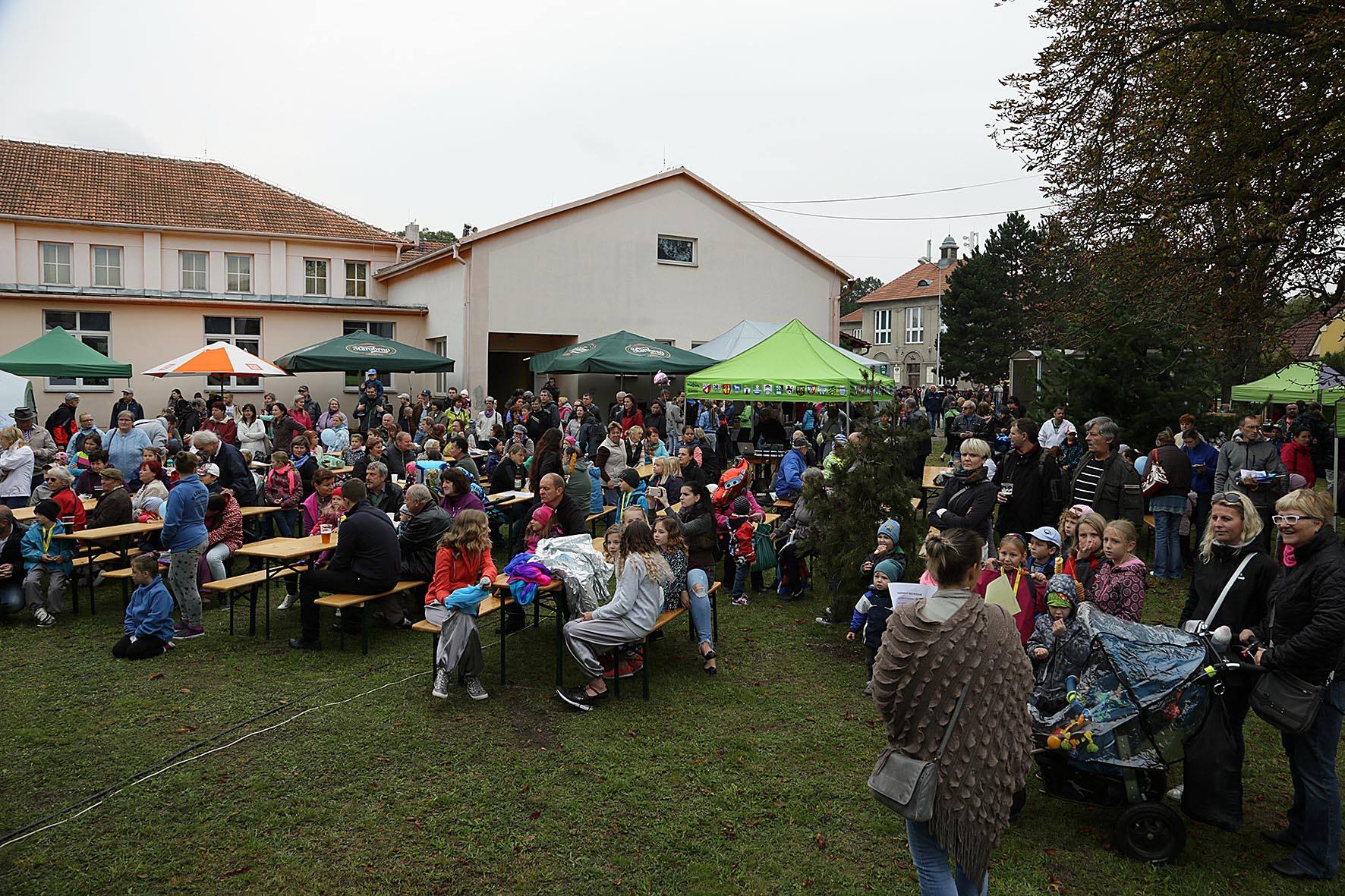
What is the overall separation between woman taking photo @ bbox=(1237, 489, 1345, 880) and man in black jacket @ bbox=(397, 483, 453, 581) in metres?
6.29

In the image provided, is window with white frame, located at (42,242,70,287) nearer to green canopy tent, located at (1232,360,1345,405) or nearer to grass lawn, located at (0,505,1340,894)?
grass lawn, located at (0,505,1340,894)

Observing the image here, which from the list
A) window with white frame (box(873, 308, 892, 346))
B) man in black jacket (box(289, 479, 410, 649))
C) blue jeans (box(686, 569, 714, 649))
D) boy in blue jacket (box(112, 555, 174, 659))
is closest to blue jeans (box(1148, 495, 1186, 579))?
blue jeans (box(686, 569, 714, 649))

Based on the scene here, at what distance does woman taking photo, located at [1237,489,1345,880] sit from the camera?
12.5ft

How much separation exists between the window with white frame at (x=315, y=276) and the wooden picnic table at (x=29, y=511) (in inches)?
766

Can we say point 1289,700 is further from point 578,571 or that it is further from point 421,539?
point 421,539

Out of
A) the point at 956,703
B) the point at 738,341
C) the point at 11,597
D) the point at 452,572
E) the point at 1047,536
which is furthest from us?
the point at 738,341

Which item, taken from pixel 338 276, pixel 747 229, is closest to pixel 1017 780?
pixel 747 229

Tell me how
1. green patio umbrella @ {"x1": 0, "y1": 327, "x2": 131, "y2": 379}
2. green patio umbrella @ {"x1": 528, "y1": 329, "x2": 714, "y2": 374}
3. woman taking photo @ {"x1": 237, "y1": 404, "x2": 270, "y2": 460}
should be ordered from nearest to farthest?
1. woman taking photo @ {"x1": 237, "y1": 404, "x2": 270, "y2": 460}
2. green patio umbrella @ {"x1": 0, "y1": 327, "x2": 131, "y2": 379}
3. green patio umbrella @ {"x1": 528, "y1": 329, "x2": 714, "y2": 374}

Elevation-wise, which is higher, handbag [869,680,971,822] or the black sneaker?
handbag [869,680,971,822]

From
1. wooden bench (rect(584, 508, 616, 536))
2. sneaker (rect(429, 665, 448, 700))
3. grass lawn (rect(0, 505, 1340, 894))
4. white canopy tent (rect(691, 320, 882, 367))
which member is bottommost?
grass lawn (rect(0, 505, 1340, 894))

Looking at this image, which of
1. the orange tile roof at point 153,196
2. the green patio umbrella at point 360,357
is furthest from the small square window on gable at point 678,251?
the orange tile roof at point 153,196

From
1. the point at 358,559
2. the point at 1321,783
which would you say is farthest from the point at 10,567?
the point at 1321,783

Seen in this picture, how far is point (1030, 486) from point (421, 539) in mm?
5540

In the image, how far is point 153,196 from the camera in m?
27.7
